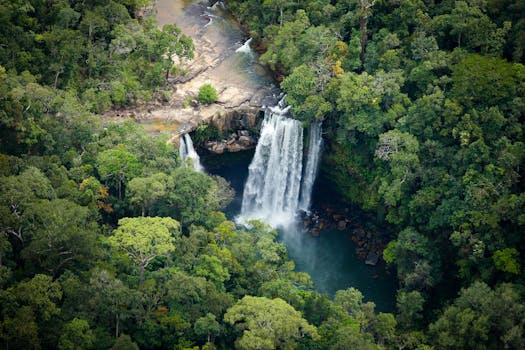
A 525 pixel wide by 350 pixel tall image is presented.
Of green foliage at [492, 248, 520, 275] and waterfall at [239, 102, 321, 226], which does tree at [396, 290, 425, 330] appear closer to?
green foliage at [492, 248, 520, 275]

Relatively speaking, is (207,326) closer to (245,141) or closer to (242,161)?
(245,141)

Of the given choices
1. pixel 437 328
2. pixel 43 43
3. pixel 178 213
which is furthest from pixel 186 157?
pixel 437 328

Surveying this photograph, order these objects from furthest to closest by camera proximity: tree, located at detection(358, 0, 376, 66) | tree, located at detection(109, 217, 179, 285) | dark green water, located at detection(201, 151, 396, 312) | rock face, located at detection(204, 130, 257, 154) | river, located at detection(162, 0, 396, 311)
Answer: rock face, located at detection(204, 130, 257, 154)
tree, located at detection(358, 0, 376, 66)
river, located at detection(162, 0, 396, 311)
dark green water, located at detection(201, 151, 396, 312)
tree, located at detection(109, 217, 179, 285)

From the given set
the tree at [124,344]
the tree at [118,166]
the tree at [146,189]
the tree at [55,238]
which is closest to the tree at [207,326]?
the tree at [124,344]

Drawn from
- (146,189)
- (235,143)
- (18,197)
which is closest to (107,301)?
(18,197)

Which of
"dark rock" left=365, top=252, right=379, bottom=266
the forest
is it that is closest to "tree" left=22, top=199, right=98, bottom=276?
the forest

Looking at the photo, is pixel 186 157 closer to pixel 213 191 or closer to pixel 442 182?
pixel 213 191
